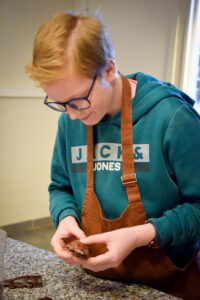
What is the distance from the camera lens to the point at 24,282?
37.6 inches

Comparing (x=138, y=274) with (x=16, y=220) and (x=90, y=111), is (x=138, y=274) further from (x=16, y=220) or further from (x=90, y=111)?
(x=16, y=220)

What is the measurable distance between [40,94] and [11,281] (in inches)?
111

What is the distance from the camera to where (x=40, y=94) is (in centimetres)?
358

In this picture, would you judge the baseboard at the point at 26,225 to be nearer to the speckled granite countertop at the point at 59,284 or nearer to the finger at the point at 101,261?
the speckled granite countertop at the point at 59,284

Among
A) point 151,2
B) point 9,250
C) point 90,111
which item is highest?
point 151,2

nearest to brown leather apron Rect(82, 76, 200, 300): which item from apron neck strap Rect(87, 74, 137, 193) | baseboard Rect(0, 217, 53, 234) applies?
apron neck strap Rect(87, 74, 137, 193)

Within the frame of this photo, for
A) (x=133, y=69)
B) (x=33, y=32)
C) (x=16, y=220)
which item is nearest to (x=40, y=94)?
(x=33, y=32)

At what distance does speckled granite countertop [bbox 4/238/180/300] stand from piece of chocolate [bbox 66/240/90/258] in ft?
0.38

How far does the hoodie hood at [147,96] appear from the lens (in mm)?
1014

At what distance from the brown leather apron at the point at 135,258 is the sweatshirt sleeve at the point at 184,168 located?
3.2 inches

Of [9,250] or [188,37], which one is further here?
[188,37]

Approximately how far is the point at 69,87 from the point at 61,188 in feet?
1.58

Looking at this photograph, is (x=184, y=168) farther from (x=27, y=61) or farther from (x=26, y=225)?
(x=26, y=225)


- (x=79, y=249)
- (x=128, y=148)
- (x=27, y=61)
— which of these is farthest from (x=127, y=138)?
(x=27, y=61)
